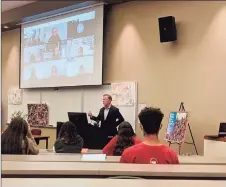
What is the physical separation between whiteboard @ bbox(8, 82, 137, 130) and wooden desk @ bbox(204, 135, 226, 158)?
2.06m

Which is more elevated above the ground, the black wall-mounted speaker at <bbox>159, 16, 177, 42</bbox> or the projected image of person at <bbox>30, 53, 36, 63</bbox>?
the black wall-mounted speaker at <bbox>159, 16, 177, 42</bbox>

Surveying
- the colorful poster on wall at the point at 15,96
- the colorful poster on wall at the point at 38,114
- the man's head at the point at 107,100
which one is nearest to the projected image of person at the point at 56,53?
the colorful poster on wall at the point at 38,114

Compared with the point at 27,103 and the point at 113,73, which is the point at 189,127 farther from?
the point at 27,103

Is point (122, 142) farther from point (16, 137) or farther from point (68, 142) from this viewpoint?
point (16, 137)

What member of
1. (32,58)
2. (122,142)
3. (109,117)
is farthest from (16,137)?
(32,58)

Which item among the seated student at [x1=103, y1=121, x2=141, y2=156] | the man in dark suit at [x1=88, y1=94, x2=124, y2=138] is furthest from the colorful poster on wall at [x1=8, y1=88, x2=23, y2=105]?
the seated student at [x1=103, y1=121, x2=141, y2=156]

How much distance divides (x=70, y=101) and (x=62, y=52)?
1115 millimetres

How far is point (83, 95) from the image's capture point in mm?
7652

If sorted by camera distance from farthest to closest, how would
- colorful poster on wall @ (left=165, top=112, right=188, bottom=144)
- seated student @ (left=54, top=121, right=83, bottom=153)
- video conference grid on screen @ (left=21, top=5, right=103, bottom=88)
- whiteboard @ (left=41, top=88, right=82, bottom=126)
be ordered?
1. whiteboard @ (left=41, top=88, right=82, bottom=126)
2. video conference grid on screen @ (left=21, top=5, right=103, bottom=88)
3. colorful poster on wall @ (left=165, top=112, right=188, bottom=144)
4. seated student @ (left=54, top=121, right=83, bottom=153)

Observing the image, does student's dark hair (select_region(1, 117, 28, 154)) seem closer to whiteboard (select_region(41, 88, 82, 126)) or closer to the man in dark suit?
the man in dark suit

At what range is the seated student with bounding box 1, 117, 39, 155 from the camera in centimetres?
330

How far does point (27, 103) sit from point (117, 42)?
10.7 ft

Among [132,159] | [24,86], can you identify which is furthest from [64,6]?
[132,159]

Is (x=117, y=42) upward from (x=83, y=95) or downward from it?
upward
